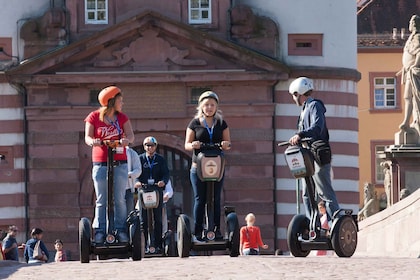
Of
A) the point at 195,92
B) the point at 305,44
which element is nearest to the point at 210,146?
the point at 195,92

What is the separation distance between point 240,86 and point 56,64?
4411 millimetres

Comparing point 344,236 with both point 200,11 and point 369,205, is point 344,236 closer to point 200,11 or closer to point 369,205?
point 200,11

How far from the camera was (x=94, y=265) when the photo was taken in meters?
19.1

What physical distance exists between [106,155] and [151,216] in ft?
14.7

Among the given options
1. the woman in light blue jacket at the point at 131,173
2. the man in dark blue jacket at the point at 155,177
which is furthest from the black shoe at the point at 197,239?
the man in dark blue jacket at the point at 155,177

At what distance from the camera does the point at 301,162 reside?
19.6m

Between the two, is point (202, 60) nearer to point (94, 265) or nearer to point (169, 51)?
point (169, 51)

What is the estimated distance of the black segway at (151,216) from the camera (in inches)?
935

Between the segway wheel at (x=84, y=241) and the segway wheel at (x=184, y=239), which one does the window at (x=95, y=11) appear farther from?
the segway wheel at (x=84, y=241)

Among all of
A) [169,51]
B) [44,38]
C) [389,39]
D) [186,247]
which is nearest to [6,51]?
[44,38]

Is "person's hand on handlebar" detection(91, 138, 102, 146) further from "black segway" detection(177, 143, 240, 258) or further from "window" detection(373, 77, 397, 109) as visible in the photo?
"window" detection(373, 77, 397, 109)

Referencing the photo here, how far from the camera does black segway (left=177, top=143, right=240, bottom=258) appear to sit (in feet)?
66.6

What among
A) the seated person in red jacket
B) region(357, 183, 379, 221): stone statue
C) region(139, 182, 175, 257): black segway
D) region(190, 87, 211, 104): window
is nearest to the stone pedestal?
region(190, 87, 211, 104): window

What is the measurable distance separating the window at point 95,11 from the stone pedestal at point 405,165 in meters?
8.01
